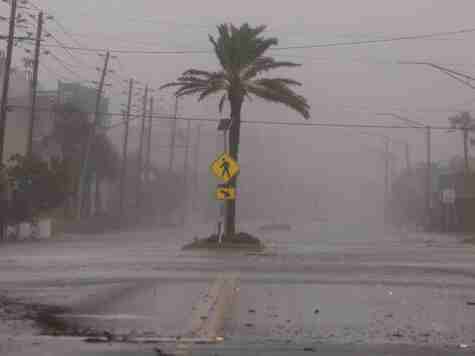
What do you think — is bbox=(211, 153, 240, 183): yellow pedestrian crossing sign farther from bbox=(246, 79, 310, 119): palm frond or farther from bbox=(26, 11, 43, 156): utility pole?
bbox=(26, 11, 43, 156): utility pole

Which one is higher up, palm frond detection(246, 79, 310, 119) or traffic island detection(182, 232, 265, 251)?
palm frond detection(246, 79, 310, 119)

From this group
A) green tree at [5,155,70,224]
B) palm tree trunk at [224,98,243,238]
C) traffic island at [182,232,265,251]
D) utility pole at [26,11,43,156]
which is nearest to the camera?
traffic island at [182,232,265,251]

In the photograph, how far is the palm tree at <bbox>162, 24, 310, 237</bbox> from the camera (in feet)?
144

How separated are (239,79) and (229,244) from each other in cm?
959

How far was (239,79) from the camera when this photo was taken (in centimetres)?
4438

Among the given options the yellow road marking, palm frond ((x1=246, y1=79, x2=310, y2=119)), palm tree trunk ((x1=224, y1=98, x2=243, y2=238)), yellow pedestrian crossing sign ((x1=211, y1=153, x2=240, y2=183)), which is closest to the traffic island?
palm tree trunk ((x1=224, y1=98, x2=243, y2=238))

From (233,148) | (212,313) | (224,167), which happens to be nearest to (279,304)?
(212,313)

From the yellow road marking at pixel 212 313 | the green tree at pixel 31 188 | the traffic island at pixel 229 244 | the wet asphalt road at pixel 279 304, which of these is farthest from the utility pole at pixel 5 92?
the yellow road marking at pixel 212 313

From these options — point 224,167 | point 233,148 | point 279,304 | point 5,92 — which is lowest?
point 279,304

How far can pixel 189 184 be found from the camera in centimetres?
15350

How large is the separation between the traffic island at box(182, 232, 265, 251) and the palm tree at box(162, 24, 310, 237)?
2.59 meters

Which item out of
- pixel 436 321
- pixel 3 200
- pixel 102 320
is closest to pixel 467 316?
pixel 436 321

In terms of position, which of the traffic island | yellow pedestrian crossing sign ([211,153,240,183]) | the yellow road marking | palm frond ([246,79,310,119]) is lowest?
the yellow road marking

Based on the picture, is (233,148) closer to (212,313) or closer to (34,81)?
(34,81)
